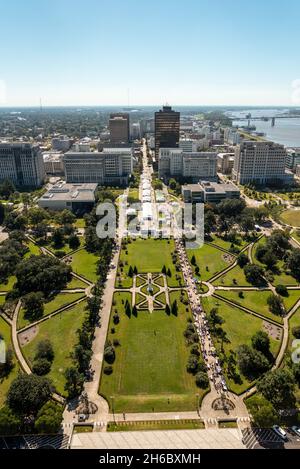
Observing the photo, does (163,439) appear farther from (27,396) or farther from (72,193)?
(72,193)

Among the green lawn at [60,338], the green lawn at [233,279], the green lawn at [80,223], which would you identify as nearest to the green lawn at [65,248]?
the green lawn at [80,223]

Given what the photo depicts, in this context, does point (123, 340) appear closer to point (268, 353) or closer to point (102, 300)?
point (102, 300)

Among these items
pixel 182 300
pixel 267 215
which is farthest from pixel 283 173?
pixel 182 300

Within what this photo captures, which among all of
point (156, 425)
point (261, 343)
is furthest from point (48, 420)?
point (261, 343)

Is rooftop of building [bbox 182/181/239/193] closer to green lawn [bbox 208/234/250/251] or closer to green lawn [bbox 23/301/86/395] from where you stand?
green lawn [bbox 208/234/250/251]
